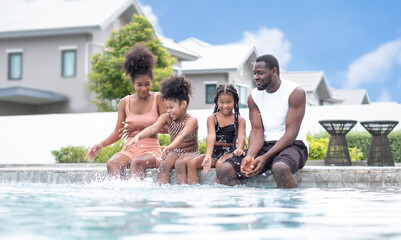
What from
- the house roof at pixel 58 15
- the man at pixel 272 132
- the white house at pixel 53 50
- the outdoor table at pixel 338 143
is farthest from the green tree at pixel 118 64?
the man at pixel 272 132

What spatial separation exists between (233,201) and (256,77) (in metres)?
1.98

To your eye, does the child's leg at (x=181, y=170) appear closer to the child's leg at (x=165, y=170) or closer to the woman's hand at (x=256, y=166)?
the child's leg at (x=165, y=170)

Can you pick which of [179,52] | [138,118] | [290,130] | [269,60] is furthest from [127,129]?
[179,52]

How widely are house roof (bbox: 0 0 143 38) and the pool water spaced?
2008 centimetres

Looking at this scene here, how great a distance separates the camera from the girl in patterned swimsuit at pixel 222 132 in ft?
19.7

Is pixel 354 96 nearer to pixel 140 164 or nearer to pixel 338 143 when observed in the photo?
pixel 338 143

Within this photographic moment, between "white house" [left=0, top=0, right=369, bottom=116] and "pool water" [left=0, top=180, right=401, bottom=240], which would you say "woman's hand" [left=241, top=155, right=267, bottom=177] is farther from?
"white house" [left=0, top=0, right=369, bottom=116]

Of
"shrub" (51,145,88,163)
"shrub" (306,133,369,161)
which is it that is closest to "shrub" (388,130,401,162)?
"shrub" (306,133,369,161)

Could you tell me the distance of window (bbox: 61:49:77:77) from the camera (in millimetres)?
24953

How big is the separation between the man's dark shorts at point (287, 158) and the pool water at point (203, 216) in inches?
27.1

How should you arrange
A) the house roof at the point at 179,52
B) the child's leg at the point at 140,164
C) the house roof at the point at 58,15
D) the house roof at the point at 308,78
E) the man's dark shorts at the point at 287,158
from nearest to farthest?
the man's dark shorts at the point at 287,158 → the child's leg at the point at 140,164 → the house roof at the point at 58,15 → the house roof at the point at 179,52 → the house roof at the point at 308,78

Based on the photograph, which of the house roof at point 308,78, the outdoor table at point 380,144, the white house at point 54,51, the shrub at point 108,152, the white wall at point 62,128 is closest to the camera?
the outdoor table at point 380,144

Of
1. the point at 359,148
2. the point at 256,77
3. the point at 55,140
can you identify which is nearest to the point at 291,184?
the point at 256,77

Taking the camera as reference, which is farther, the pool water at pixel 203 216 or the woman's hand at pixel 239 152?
the woman's hand at pixel 239 152
